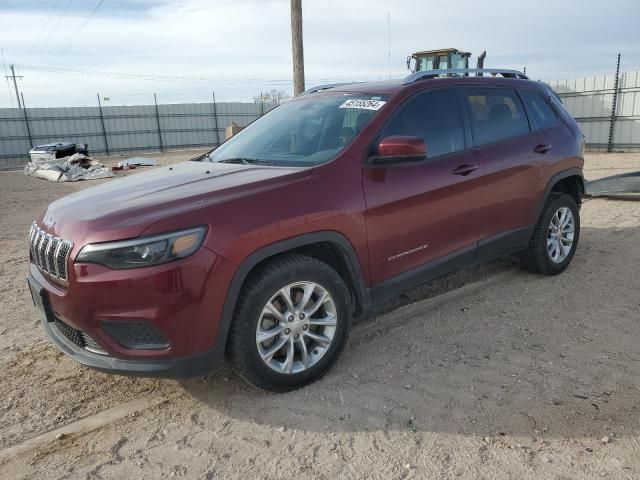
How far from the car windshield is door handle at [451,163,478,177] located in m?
0.76

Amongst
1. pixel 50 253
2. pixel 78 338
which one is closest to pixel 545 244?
pixel 78 338

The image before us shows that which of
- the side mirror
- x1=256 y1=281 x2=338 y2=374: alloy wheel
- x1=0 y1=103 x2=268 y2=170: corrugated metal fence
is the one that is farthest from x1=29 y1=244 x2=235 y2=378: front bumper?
x1=0 y1=103 x2=268 y2=170: corrugated metal fence

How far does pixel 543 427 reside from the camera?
266 cm

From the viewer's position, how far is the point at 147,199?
2.84 m

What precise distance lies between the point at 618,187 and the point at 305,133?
689cm

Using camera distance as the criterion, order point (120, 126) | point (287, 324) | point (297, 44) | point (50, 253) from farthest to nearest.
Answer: point (120, 126) < point (297, 44) < point (287, 324) < point (50, 253)

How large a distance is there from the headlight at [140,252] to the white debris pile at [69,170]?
15.1 meters

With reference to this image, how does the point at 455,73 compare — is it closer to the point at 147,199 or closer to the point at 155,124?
the point at 147,199

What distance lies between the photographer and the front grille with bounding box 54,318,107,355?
2.71m

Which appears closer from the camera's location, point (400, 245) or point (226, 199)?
point (226, 199)

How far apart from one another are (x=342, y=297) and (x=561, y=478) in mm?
1455

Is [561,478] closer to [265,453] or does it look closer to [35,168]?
[265,453]

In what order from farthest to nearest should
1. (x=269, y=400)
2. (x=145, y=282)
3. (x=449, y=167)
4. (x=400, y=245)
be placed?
(x=449, y=167)
(x=400, y=245)
(x=269, y=400)
(x=145, y=282)

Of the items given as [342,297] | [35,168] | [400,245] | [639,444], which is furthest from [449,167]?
[35,168]
